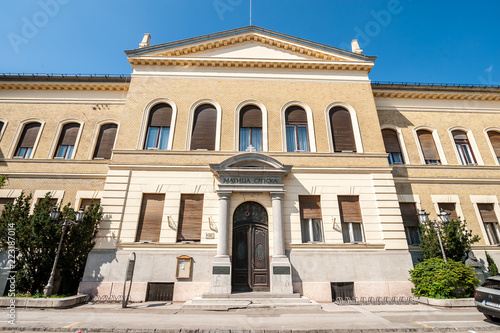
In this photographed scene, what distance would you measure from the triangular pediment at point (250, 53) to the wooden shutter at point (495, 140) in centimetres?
994

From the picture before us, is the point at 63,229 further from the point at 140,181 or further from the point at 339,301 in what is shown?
the point at 339,301

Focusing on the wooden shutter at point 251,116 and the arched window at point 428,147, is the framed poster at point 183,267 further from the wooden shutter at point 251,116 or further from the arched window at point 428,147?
the arched window at point 428,147

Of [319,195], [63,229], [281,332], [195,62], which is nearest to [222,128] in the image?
[195,62]

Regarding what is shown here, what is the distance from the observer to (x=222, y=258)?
11266 millimetres

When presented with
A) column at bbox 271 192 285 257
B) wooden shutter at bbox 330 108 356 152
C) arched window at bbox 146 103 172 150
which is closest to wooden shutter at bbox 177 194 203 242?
arched window at bbox 146 103 172 150

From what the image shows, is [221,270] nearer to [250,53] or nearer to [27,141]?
[250,53]

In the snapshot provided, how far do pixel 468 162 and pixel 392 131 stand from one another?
520 centimetres

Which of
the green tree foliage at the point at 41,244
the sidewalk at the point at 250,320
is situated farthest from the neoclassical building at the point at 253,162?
the sidewalk at the point at 250,320

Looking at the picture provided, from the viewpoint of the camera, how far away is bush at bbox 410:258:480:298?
10070mm

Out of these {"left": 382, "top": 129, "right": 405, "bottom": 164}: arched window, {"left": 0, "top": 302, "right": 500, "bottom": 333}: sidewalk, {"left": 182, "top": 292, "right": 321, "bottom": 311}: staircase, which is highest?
{"left": 382, "top": 129, "right": 405, "bottom": 164}: arched window

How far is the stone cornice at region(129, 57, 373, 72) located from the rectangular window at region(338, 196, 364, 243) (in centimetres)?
853

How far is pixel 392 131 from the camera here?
1662cm

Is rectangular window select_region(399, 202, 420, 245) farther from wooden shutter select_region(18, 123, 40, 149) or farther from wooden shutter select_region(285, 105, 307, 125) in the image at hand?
wooden shutter select_region(18, 123, 40, 149)

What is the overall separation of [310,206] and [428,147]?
32.0ft
